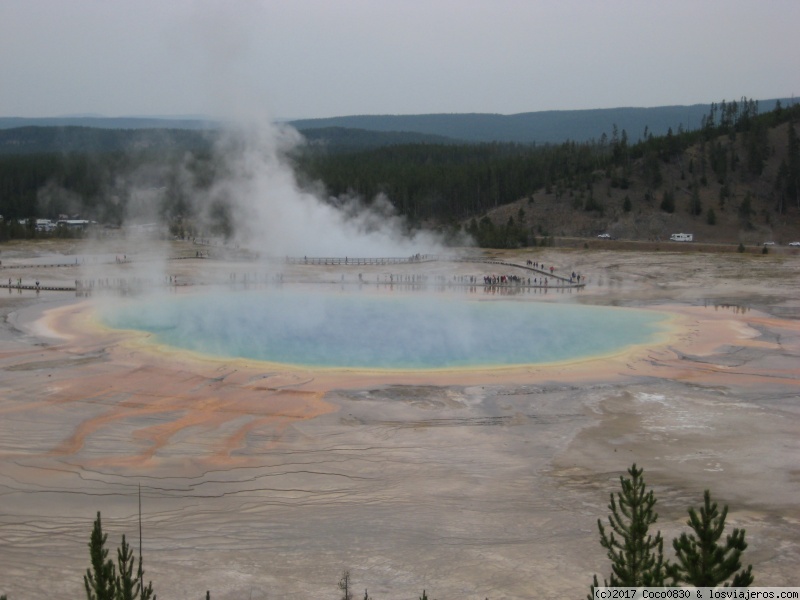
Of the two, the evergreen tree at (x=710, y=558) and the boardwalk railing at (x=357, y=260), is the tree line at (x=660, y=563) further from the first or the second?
the boardwalk railing at (x=357, y=260)

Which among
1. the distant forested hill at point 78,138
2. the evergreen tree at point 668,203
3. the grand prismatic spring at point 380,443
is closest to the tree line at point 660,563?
the grand prismatic spring at point 380,443

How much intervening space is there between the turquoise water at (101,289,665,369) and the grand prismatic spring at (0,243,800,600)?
18 centimetres

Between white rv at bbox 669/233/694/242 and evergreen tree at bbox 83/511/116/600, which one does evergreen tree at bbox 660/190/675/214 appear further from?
evergreen tree at bbox 83/511/116/600

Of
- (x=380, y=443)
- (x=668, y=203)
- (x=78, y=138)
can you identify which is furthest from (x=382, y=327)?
(x=78, y=138)

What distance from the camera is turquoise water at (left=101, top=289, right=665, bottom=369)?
22.3 m

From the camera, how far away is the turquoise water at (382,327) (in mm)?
22328

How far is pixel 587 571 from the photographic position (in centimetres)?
996

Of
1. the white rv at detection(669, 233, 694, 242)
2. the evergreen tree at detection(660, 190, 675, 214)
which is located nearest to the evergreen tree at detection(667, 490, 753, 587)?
the white rv at detection(669, 233, 694, 242)

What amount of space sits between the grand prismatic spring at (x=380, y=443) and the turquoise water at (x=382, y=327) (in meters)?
0.18

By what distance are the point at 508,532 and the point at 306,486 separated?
315 centimetres

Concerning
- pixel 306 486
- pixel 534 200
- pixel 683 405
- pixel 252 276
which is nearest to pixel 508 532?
pixel 306 486

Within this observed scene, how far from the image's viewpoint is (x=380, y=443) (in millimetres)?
14508

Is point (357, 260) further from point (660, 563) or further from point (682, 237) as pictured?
point (660, 563)

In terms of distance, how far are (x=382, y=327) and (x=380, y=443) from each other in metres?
12.8
